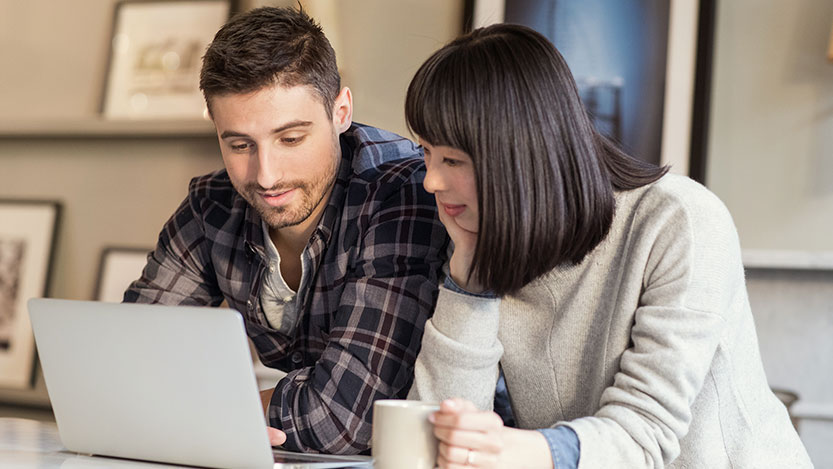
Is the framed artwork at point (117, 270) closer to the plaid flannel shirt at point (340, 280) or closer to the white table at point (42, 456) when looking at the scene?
the plaid flannel shirt at point (340, 280)

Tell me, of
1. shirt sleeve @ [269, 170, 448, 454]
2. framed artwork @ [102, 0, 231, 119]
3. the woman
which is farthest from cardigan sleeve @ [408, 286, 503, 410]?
framed artwork @ [102, 0, 231, 119]

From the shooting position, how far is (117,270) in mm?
2631

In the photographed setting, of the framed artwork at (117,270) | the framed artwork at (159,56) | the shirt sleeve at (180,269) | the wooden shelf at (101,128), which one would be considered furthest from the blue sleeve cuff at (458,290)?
the framed artwork at (117,270)

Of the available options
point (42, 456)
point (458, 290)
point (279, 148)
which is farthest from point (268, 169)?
point (42, 456)

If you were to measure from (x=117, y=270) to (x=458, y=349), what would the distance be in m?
1.91

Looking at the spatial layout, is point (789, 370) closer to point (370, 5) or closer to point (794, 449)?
point (794, 449)

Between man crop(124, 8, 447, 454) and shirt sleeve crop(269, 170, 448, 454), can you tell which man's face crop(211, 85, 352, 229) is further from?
shirt sleeve crop(269, 170, 448, 454)

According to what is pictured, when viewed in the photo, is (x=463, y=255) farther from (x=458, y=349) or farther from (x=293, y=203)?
(x=293, y=203)

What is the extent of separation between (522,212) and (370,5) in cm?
169

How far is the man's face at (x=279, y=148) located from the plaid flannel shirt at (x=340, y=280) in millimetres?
47

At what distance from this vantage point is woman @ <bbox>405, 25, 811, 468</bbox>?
34.7 inches

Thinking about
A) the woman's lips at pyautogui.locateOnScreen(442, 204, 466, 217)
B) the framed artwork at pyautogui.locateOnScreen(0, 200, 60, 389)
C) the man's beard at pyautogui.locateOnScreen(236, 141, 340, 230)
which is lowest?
the framed artwork at pyautogui.locateOnScreen(0, 200, 60, 389)

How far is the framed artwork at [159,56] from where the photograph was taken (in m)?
2.56

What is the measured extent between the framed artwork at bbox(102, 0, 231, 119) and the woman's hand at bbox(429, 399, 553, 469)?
195 centimetres
